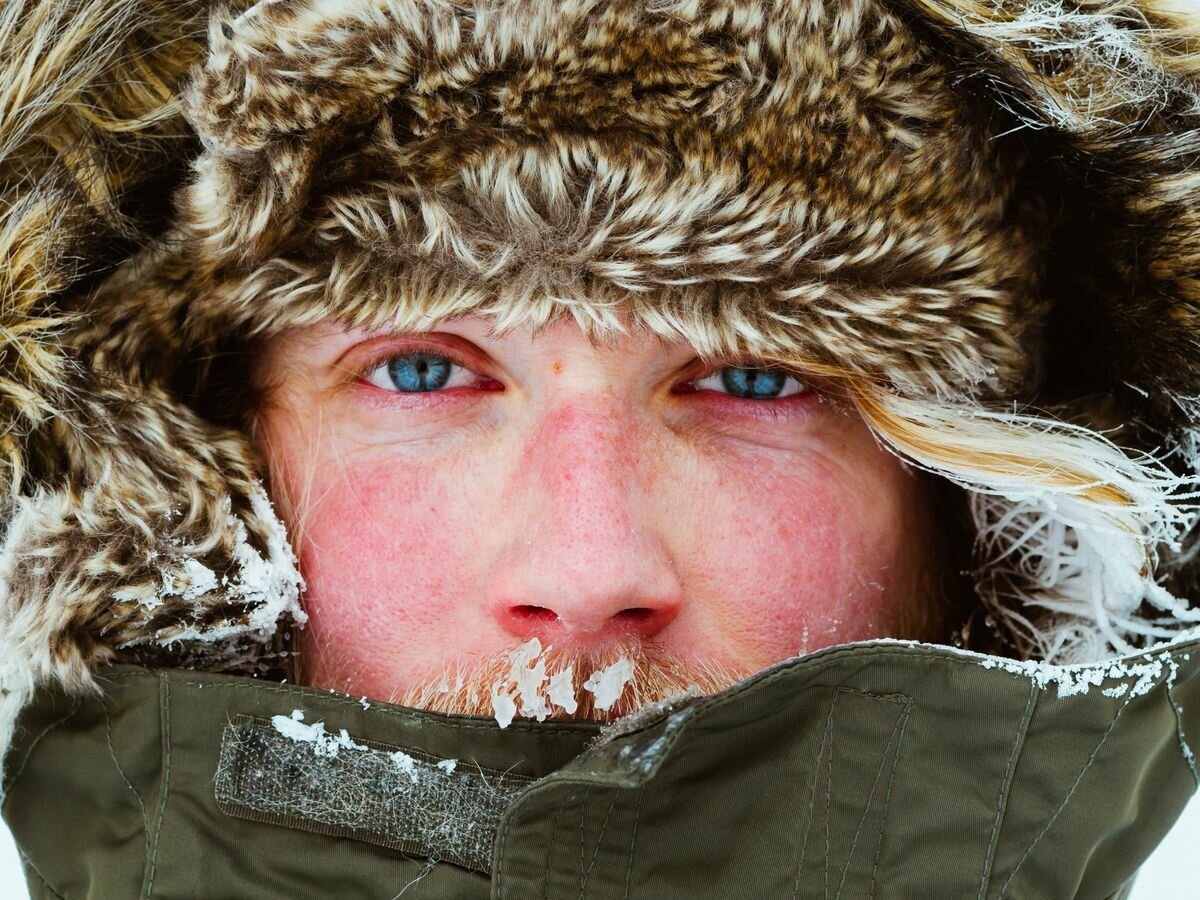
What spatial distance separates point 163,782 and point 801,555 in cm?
82

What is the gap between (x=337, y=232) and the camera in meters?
1.38

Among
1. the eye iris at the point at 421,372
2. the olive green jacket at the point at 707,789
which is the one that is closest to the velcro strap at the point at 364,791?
the olive green jacket at the point at 707,789

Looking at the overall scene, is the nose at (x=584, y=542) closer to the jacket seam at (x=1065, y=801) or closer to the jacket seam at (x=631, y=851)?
the jacket seam at (x=631, y=851)

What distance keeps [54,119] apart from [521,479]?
2.42ft

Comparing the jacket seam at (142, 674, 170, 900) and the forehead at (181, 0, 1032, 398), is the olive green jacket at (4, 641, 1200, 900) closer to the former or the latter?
the jacket seam at (142, 674, 170, 900)

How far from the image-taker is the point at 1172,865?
2.76 m

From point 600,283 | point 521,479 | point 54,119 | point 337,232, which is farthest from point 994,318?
point 54,119

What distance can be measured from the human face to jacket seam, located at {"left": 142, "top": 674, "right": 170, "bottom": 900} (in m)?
0.21

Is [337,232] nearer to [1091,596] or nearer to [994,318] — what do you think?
[994,318]

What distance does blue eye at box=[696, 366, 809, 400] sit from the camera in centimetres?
156

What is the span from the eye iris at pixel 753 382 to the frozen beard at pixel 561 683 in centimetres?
38

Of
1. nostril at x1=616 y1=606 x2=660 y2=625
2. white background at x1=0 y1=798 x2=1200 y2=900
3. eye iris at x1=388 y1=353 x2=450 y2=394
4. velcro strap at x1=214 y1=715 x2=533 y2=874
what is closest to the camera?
velcro strap at x1=214 y1=715 x2=533 y2=874

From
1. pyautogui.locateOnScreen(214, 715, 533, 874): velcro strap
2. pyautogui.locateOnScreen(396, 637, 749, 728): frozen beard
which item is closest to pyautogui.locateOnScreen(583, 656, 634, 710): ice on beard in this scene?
pyautogui.locateOnScreen(396, 637, 749, 728): frozen beard

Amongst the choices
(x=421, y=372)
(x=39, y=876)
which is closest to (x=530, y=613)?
(x=421, y=372)
